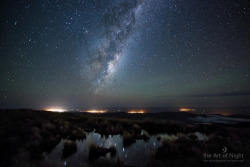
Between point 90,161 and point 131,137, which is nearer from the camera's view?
point 90,161

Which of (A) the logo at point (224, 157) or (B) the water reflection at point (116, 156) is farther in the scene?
(A) the logo at point (224, 157)

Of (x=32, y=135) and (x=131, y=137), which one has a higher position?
(x=32, y=135)

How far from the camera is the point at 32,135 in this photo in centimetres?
1209

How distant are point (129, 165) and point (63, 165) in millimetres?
3438

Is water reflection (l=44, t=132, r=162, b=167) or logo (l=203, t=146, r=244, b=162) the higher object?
water reflection (l=44, t=132, r=162, b=167)

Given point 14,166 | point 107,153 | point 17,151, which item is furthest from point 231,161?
point 17,151

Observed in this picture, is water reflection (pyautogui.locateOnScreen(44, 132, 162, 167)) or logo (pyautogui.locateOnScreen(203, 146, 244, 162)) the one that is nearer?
water reflection (pyautogui.locateOnScreen(44, 132, 162, 167))

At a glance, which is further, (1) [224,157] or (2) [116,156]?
(2) [116,156]

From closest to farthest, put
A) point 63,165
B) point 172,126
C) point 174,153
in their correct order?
point 63,165 < point 174,153 < point 172,126

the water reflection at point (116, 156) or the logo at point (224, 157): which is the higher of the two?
the water reflection at point (116, 156)

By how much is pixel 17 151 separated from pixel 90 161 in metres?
4.56

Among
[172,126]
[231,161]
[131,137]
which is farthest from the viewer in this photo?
[172,126]

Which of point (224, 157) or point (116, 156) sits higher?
point (116, 156)

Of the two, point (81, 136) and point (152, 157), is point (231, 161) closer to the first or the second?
point (152, 157)
